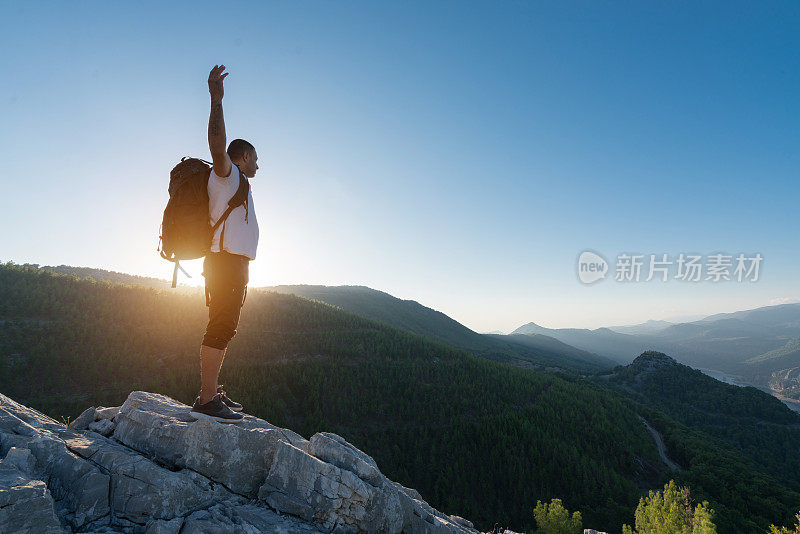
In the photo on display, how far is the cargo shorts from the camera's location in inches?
199

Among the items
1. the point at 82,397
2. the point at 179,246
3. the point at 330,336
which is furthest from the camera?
the point at 330,336

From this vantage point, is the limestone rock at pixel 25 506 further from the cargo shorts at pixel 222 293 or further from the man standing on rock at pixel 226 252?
the cargo shorts at pixel 222 293

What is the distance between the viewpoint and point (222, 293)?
507 cm

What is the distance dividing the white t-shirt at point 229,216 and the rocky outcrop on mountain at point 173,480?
3062 mm

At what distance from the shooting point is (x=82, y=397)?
2498 centimetres

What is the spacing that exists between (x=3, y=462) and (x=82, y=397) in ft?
103

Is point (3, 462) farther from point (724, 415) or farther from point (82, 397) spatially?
point (724, 415)

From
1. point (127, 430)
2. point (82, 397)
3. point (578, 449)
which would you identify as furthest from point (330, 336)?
point (127, 430)

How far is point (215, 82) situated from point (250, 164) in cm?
142

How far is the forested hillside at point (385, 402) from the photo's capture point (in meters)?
29.0

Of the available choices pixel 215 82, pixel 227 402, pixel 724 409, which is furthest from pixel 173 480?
pixel 724 409

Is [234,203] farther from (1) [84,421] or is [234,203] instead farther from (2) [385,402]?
(2) [385,402]

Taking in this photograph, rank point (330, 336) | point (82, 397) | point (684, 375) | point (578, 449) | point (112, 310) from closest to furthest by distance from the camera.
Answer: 1. point (82, 397)
2. point (112, 310)
3. point (578, 449)
4. point (330, 336)
5. point (684, 375)

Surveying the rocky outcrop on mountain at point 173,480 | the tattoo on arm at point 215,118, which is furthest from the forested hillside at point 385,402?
the tattoo on arm at point 215,118
